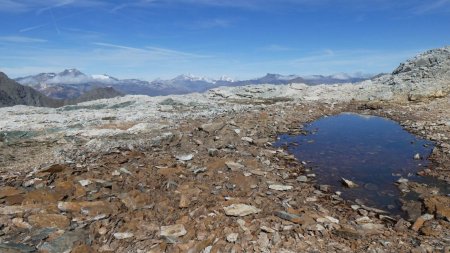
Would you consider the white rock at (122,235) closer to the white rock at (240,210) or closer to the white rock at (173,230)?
the white rock at (173,230)

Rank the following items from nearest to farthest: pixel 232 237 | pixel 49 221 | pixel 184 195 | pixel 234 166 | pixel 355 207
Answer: pixel 232 237, pixel 49 221, pixel 355 207, pixel 184 195, pixel 234 166

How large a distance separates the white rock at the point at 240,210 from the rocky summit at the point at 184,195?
33 millimetres

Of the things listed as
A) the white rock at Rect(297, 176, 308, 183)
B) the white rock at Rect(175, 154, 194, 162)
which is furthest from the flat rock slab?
the white rock at Rect(297, 176, 308, 183)

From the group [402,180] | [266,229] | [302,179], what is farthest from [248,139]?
[266,229]

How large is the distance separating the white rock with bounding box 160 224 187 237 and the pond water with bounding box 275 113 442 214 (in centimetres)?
647

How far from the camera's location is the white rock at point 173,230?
31.9 feet

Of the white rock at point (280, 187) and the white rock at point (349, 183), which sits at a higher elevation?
the white rock at point (280, 187)

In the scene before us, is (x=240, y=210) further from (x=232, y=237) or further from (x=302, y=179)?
(x=302, y=179)

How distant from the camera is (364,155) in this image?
19.2 metres

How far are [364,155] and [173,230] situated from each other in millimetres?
12924

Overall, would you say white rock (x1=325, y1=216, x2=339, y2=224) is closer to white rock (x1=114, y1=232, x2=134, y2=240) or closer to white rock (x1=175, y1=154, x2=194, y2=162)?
white rock (x1=114, y1=232, x2=134, y2=240)

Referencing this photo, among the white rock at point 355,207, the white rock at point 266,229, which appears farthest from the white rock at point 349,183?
the white rock at point 266,229

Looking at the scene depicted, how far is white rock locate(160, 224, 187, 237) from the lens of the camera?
9.73 meters

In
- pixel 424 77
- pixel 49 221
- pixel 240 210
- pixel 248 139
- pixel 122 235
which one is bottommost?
pixel 122 235
